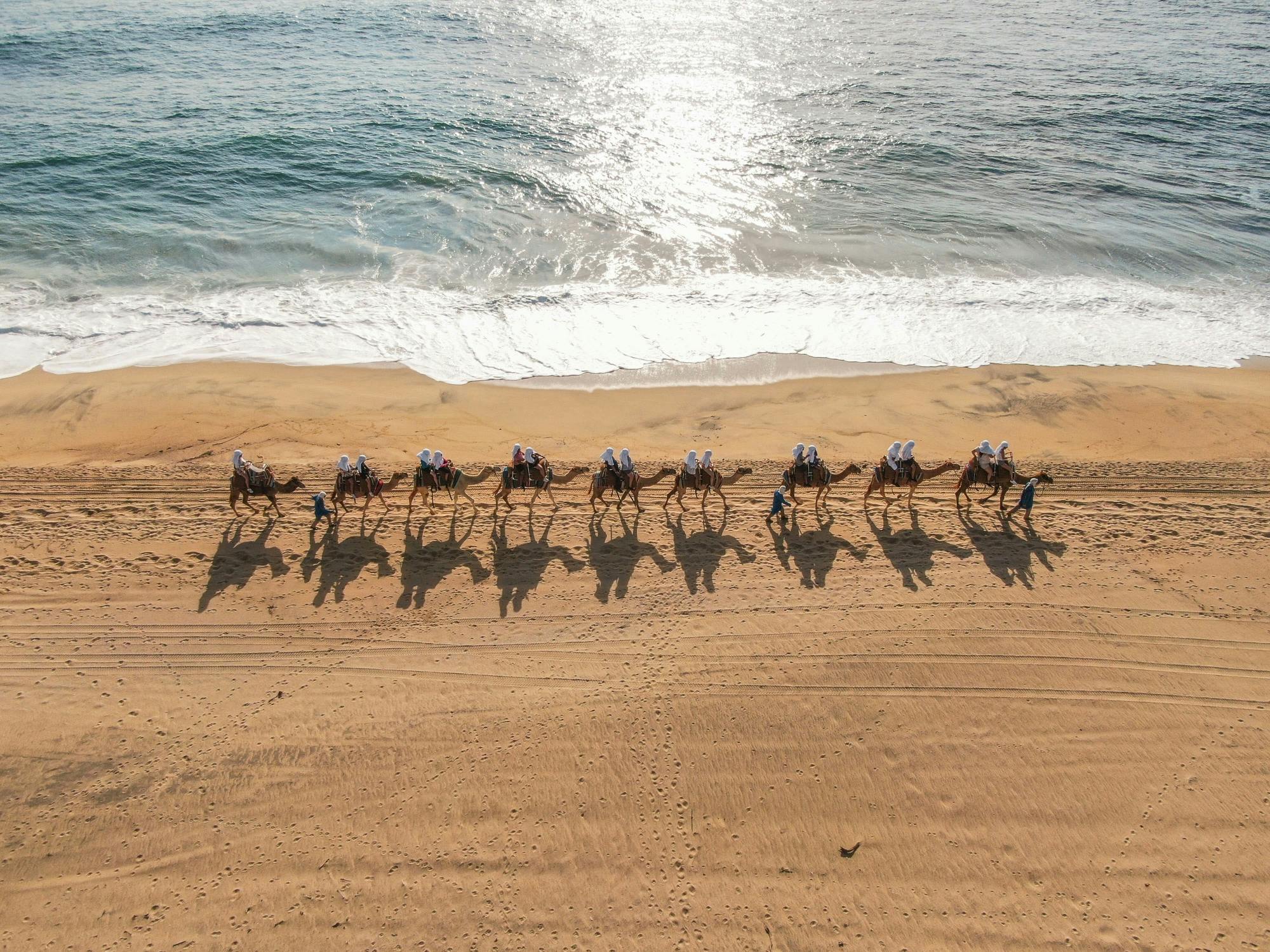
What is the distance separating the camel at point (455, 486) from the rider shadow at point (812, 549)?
564 cm

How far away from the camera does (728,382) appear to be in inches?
807

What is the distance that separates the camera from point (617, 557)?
13.6m

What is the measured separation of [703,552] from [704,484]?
157cm

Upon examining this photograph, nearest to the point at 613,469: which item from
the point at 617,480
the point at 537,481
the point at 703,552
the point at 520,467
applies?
the point at 617,480

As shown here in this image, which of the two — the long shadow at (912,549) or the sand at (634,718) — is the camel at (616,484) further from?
the long shadow at (912,549)

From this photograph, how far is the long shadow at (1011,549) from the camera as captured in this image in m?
13.1

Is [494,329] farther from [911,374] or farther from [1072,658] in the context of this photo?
[1072,658]

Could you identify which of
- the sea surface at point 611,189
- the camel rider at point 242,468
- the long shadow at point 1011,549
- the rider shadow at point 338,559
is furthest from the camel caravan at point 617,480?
the sea surface at point 611,189

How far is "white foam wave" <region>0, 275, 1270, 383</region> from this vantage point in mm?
21562

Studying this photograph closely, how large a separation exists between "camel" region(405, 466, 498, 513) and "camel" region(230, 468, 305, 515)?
7.11ft

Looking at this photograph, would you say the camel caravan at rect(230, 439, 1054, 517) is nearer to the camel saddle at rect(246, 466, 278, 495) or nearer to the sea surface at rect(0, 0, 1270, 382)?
the camel saddle at rect(246, 466, 278, 495)

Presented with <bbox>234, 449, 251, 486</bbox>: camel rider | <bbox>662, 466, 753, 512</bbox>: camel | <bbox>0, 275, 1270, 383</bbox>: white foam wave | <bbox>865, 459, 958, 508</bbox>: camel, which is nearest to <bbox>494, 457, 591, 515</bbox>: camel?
<bbox>662, 466, 753, 512</bbox>: camel

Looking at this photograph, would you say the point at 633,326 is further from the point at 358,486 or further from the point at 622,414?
the point at 358,486

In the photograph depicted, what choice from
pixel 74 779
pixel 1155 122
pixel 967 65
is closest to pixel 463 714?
pixel 74 779
